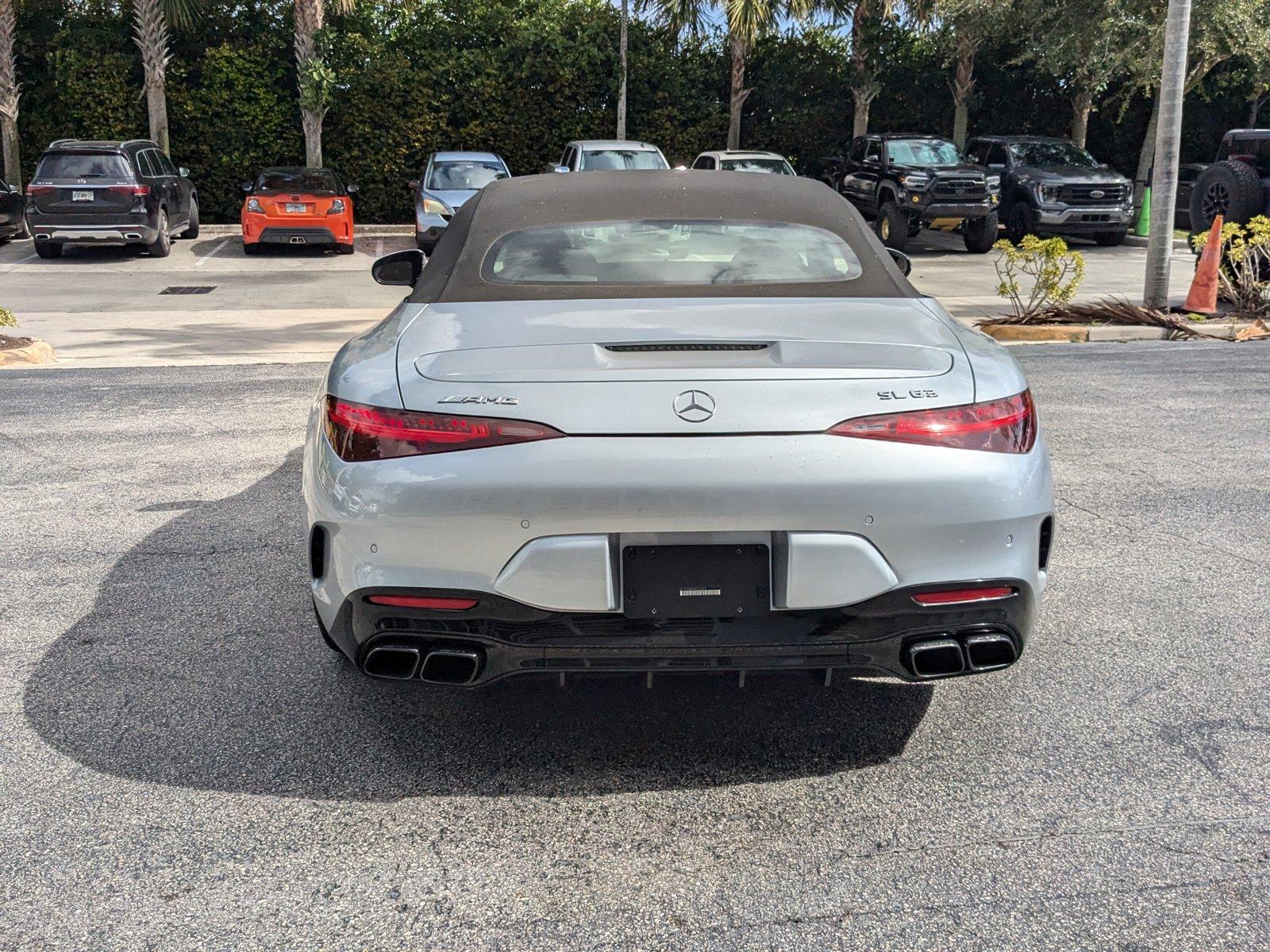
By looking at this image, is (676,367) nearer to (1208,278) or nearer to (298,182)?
(1208,278)

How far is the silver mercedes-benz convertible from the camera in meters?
3.19

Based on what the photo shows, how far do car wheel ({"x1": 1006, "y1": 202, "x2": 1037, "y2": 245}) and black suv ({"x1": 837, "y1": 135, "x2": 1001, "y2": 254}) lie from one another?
35cm

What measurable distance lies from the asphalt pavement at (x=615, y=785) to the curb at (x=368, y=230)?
2082 centimetres

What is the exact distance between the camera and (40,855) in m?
3.18

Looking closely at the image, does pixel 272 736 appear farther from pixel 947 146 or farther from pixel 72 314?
pixel 947 146

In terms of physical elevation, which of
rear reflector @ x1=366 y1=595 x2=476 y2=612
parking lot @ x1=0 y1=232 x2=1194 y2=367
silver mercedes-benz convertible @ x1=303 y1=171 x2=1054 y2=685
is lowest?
parking lot @ x1=0 y1=232 x2=1194 y2=367

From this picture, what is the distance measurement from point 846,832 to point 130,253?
68.8 feet

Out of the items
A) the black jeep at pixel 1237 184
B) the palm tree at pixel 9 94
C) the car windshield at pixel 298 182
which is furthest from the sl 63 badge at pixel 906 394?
the palm tree at pixel 9 94

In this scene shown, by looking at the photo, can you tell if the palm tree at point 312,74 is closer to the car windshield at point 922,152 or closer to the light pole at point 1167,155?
the car windshield at point 922,152

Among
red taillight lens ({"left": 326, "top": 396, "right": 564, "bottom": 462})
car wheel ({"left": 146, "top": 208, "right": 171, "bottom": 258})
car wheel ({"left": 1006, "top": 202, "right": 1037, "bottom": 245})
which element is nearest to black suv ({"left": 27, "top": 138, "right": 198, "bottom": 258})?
car wheel ({"left": 146, "top": 208, "right": 171, "bottom": 258})

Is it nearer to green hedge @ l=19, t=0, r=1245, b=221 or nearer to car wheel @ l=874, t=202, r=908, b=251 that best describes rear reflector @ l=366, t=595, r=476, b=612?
car wheel @ l=874, t=202, r=908, b=251

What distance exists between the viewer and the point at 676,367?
10.8 feet

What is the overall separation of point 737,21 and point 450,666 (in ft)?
84.6

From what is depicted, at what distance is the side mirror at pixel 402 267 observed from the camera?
5453mm
